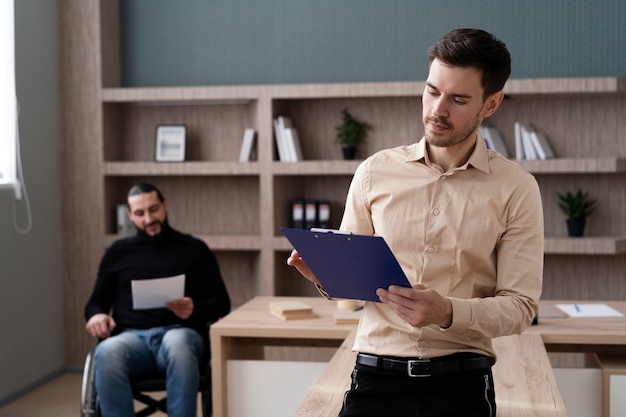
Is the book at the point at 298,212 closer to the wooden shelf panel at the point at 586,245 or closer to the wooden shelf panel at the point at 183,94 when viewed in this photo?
the wooden shelf panel at the point at 183,94

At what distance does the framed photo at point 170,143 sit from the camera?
5.67 metres

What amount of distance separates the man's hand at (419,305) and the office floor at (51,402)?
3.16m

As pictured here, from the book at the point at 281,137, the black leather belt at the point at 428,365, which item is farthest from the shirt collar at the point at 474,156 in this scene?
the book at the point at 281,137

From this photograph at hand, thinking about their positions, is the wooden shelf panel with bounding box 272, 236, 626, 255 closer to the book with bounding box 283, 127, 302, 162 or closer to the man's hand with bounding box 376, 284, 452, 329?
the book with bounding box 283, 127, 302, 162

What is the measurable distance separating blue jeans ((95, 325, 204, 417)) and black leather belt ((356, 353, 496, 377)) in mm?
1830

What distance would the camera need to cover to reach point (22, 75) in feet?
17.0

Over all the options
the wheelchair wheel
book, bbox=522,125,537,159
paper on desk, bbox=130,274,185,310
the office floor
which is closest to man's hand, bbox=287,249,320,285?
the wheelchair wheel

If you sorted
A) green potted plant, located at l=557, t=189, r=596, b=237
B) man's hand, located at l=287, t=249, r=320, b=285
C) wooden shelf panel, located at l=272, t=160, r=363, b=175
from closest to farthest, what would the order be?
man's hand, located at l=287, t=249, r=320, b=285 → green potted plant, located at l=557, t=189, r=596, b=237 → wooden shelf panel, located at l=272, t=160, r=363, b=175

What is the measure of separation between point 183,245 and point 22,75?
1.79m

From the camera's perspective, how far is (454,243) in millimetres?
1865

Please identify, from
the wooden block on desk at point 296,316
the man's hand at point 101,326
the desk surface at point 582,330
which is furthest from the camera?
the man's hand at point 101,326

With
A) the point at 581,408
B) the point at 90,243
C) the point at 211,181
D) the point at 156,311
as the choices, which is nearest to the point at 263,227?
the point at 211,181

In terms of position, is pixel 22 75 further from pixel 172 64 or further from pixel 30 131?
pixel 172 64

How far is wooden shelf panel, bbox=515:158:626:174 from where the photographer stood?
4984mm
